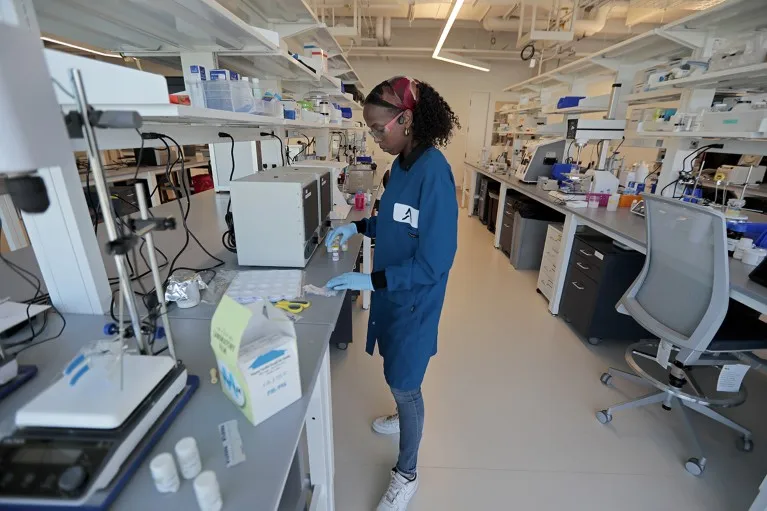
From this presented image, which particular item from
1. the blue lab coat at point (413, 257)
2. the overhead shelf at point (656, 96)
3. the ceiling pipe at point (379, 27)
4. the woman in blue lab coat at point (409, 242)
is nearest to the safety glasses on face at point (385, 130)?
the woman in blue lab coat at point (409, 242)

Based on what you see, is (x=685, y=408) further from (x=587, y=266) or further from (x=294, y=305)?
(x=294, y=305)

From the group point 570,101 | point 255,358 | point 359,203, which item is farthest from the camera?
point 570,101

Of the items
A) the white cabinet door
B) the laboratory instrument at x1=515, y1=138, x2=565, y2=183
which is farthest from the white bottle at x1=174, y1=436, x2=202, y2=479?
the white cabinet door

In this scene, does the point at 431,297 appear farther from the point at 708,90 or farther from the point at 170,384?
the point at 708,90

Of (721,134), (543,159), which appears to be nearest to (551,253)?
(721,134)

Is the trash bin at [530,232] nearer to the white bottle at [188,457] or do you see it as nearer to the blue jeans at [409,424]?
the blue jeans at [409,424]

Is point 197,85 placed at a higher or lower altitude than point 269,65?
lower

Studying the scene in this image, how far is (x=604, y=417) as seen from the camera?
1.83 metres

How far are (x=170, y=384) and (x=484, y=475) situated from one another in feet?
4.58

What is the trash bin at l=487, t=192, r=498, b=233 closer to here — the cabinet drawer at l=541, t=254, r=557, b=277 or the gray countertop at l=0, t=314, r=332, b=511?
the cabinet drawer at l=541, t=254, r=557, b=277

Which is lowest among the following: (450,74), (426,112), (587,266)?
(587,266)

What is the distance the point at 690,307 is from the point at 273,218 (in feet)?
6.14

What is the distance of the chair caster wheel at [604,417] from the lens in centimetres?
183

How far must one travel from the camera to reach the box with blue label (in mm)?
676
